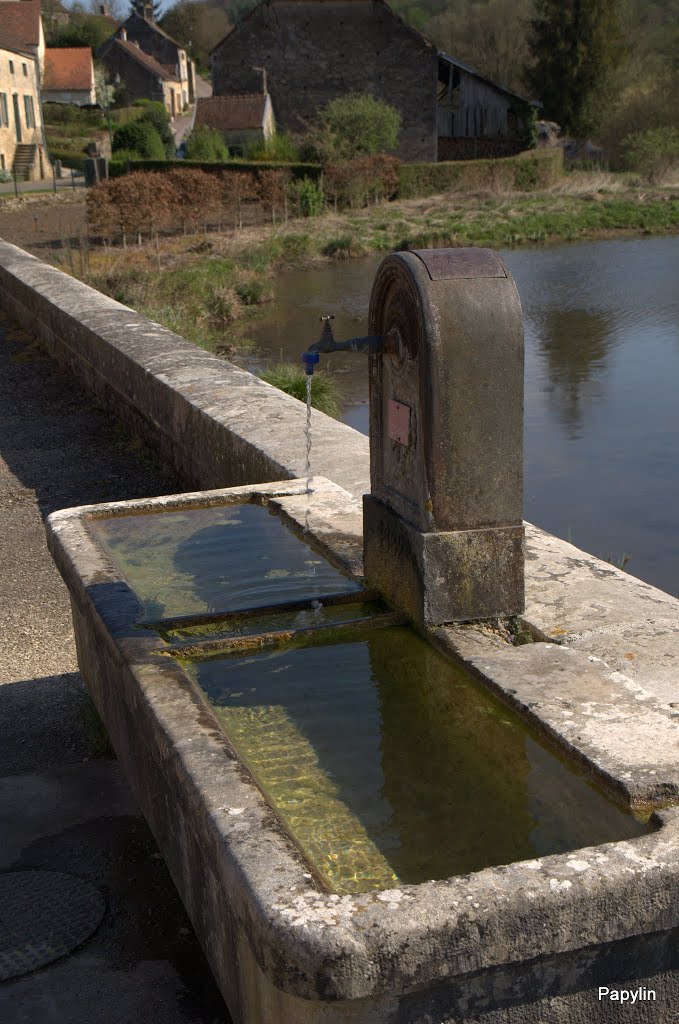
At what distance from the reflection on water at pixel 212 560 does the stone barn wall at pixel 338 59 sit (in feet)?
133

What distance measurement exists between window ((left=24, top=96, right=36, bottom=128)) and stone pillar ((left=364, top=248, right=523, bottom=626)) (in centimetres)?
4993


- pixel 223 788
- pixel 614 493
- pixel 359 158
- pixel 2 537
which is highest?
pixel 359 158

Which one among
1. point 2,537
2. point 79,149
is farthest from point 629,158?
point 2,537

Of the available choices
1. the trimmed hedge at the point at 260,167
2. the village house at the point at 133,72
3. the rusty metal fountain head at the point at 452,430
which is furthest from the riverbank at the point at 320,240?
the village house at the point at 133,72

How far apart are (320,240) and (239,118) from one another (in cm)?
1558

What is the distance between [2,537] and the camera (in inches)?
222

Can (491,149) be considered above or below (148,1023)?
above

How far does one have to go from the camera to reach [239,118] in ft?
134

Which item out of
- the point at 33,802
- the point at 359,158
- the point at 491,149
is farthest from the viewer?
the point at 491,149

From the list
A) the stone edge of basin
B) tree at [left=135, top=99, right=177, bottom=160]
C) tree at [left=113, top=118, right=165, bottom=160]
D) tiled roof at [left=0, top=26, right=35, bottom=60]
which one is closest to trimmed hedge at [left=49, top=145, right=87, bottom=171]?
tree at [left=135, top=99, right=177, bottom=160]

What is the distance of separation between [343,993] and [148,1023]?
79cm

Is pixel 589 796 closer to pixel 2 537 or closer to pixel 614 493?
pixel 2 537

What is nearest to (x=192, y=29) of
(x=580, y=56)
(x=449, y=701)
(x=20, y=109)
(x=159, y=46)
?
(x=159, y=46)

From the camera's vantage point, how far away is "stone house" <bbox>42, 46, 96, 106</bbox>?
60.7m
